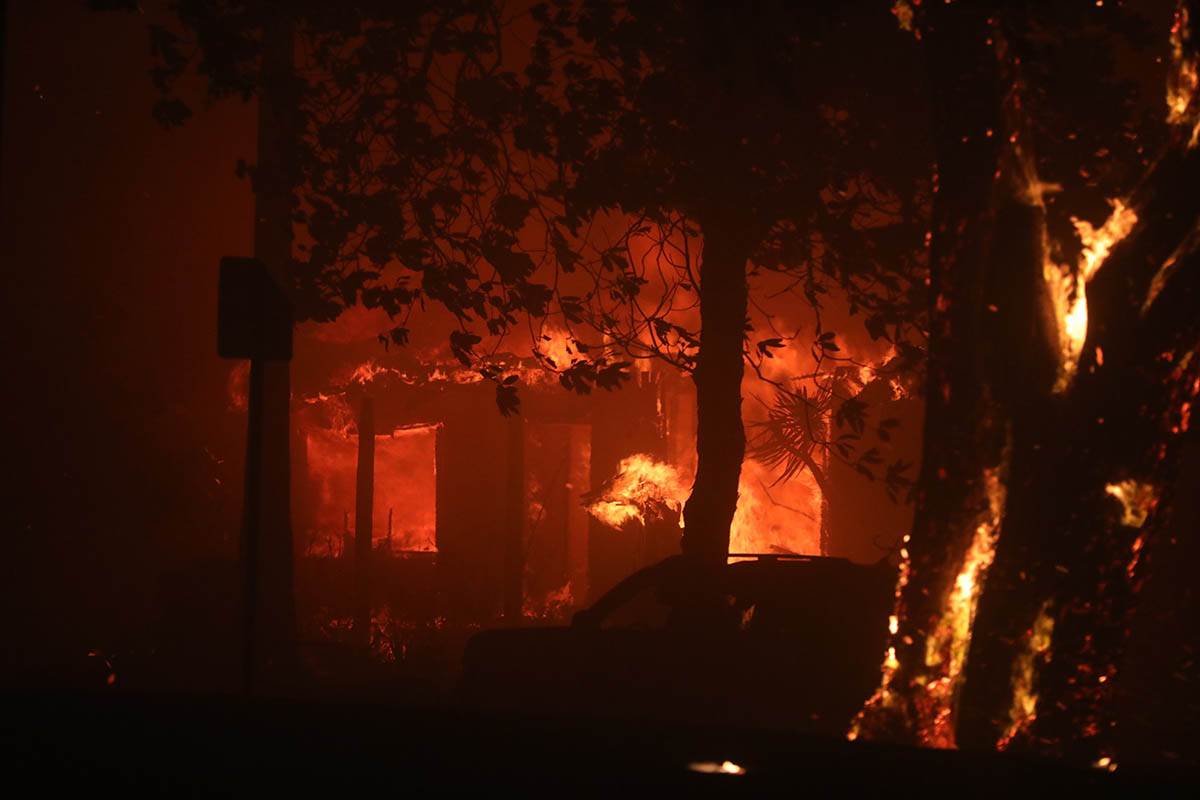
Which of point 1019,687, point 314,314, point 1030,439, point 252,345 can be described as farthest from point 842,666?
point 314,314

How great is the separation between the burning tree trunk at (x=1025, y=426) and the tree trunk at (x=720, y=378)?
3865mm

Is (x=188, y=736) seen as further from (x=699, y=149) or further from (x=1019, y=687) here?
(x=699, y=149)

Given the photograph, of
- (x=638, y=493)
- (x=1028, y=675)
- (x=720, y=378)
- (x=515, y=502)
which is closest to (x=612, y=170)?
(x=720, y=378)

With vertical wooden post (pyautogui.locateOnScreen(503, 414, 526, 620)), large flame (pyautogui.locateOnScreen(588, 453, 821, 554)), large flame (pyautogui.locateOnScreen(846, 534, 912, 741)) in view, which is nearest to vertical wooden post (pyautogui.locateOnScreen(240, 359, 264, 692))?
large flame (pyautogui.locateOnScreen(846, 534, 912, 741))

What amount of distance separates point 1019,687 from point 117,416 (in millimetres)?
21215

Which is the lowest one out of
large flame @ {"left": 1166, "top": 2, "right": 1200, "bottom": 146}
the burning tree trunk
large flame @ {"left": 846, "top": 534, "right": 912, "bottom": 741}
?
large flame @ {"left": 846, "top": 534, "right": 912, "bottom": 741}

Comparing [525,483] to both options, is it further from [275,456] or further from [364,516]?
[275,456]

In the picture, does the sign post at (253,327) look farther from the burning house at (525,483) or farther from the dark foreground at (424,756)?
the burning house at (525,483)

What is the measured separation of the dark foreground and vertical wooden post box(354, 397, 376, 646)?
57.1 ft

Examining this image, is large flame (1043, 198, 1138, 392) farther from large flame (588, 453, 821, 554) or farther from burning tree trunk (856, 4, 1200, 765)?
large flame (588, 453, 821, 554)

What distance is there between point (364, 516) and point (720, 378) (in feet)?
44.6

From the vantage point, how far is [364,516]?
68.8 feet

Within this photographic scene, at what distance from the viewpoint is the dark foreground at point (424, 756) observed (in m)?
1.98

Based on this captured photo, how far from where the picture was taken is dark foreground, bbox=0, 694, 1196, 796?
6.51 ft
